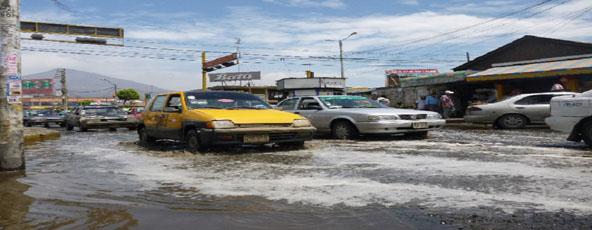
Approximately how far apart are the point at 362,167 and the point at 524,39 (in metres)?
23.2

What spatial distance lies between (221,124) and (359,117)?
3.64 meters

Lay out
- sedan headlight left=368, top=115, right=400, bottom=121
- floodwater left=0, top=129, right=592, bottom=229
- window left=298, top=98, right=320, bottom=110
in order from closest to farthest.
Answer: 1. floodwater left=0, top=129, right=592, bottom=229
2. sedan headlight left=368, top=115, right=400, bottom=121
3. window left=298, top=98, right=320, bottom=110

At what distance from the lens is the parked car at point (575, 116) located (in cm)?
744

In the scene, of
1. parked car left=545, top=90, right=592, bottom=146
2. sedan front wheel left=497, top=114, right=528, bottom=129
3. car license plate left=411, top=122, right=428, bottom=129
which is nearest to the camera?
parked car left=545, top=90, right=592, bottom=146

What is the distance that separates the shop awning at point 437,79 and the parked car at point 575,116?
50.4ft

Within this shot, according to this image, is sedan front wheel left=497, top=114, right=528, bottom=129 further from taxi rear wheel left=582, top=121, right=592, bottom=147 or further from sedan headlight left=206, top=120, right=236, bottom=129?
sedan headlight left=206, top=120, right=236, bottom=129

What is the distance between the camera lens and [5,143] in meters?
5.72

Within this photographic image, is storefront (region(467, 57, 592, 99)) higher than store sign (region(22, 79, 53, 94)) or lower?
lower

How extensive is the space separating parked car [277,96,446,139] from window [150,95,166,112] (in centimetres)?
259

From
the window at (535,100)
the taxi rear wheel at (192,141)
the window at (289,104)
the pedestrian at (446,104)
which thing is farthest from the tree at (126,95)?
the taxi rear wheel at (192,141)

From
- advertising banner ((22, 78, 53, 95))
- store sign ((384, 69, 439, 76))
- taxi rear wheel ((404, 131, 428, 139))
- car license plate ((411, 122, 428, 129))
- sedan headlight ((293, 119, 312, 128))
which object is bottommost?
taxi rear wheel ((404, 131, 428, 139))

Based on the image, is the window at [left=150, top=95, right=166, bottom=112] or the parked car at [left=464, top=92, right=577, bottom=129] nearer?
the window at [left=150, top=95, right=166, bottom=112]

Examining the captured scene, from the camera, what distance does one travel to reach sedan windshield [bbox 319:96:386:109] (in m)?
10.9

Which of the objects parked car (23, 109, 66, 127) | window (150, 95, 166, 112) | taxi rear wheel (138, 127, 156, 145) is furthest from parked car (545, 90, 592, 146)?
parked car (23, 109, 66, 127)
